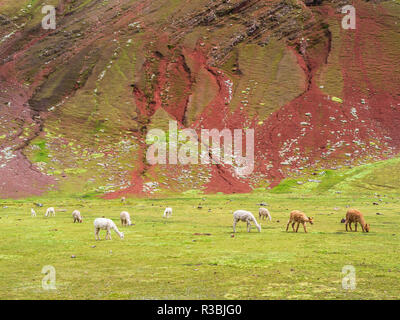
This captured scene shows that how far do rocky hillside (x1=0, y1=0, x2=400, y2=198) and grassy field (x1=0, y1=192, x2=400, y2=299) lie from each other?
42.7m

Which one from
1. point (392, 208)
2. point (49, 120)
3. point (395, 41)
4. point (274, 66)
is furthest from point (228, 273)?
point (395, 41)

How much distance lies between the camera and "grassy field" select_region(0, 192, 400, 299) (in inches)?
633

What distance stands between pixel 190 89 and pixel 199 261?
93396mm

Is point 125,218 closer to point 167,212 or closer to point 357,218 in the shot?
point 167,212

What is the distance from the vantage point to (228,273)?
1886cm

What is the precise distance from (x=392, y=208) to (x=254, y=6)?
101 meters

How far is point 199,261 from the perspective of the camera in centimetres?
2141

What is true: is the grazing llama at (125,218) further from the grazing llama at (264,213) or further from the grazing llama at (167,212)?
the grazing llama at (264,213)

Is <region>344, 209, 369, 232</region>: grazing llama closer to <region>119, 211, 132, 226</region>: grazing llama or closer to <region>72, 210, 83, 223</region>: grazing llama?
<region>119, 211, 132, 226</region>: grazing llama

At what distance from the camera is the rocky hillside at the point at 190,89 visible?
82.6m

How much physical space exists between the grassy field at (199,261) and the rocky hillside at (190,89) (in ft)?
140

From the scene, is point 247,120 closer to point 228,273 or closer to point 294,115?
point 294,115

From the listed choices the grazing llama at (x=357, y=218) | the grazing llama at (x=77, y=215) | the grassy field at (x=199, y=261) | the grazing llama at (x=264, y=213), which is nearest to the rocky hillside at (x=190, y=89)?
the grazing llama at (x=77, y=215)

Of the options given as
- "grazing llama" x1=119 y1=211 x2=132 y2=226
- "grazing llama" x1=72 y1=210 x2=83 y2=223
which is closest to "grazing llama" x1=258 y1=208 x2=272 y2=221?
"grazing llama" x1=119 y1=211 x2=132 y2=226
